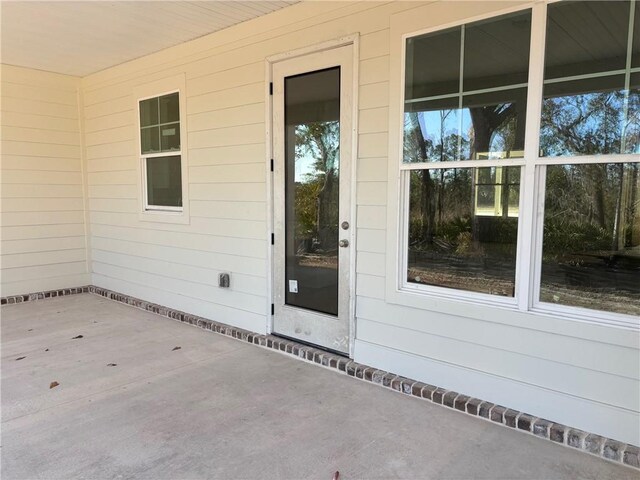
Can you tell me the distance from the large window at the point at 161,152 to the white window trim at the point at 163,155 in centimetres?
1

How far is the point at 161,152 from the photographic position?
473cm

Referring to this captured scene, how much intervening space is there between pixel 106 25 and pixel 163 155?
4.32 ft

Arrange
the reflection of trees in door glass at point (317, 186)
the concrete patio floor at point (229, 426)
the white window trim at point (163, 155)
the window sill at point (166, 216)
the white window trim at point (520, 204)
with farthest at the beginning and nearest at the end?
1. the window sill at point (166, 216)
2. the white window trim at point (163, 155)
3. the reflection of trees in door glass at point (317, 186)
4. the white window trim at point (520, 204)
5. the concrete patio floor at point (229, 426)

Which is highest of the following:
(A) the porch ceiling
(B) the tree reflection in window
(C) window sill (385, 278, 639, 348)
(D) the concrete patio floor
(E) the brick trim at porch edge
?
(A) the porch ceiling

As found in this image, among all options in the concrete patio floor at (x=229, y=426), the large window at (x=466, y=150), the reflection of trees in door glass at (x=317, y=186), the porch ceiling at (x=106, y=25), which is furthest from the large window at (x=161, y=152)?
the large window at (x=466, y=150)

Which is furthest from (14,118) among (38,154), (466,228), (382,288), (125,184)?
(466,228)

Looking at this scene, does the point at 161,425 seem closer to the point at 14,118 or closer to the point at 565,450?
the point at 565,450

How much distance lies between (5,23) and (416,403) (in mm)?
4476

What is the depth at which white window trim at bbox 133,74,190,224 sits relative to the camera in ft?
14.4

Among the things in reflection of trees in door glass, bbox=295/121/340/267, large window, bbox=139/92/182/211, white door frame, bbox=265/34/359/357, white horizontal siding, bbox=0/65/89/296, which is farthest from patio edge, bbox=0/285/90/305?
reflection of trees in door glass, bbox=295/121/340/267

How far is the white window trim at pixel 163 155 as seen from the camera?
4.40 metres

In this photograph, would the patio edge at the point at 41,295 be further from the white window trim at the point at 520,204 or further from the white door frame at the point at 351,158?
the white window trim at the point at 520,204

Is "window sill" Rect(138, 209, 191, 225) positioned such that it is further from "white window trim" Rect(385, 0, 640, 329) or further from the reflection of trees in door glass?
"white window trim" Rect(385, 0, 640, 329)

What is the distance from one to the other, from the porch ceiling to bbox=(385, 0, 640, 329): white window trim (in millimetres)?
1178
